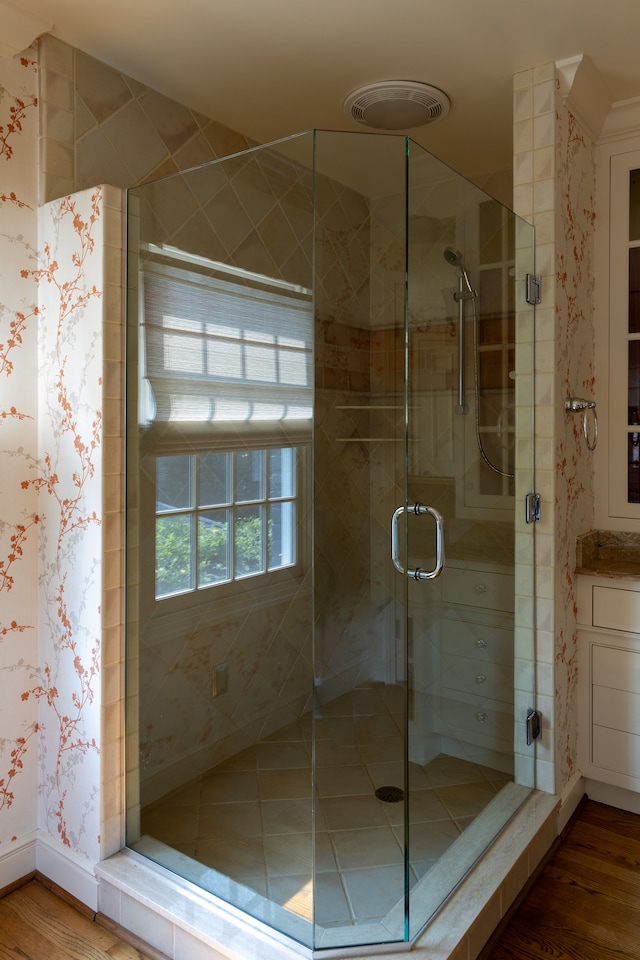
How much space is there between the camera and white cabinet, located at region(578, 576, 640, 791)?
223 centimetres

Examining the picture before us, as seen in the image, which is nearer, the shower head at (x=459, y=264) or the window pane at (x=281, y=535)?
the window pane at (x=281, y=535)

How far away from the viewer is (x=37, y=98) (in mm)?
1889

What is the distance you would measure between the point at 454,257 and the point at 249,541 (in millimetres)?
884

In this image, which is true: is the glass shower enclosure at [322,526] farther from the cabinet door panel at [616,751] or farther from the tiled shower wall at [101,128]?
the cabinet door panel at [616,751]

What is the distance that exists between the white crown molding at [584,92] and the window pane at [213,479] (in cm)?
159

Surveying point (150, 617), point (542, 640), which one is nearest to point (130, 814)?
point (150, 617)

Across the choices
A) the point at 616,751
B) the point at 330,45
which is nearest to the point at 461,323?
the point at 330,45

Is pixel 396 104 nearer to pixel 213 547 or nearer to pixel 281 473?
pixel 281 473

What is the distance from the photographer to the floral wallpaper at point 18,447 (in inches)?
73.0

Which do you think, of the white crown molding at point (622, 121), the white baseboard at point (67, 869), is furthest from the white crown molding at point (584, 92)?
the white baseboard at point (67, 869)

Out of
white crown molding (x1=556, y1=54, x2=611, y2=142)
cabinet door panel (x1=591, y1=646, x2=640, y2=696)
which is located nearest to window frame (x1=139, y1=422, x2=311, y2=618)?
cabinet door panel (x1=591, y1=646, x2=640, y2=696)

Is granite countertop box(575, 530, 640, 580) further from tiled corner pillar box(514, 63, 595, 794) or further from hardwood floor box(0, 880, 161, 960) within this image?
hardwood floor box(0, 880, 161, 960)

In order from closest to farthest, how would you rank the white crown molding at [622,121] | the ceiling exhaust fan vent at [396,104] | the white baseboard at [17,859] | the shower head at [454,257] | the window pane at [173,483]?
the shower head at [454,257] < the window pane at [173,483] < the white baseboard at [17,859] < the ceiling exhaust fan vent at [396,104] < the white crown molding at [622,121]

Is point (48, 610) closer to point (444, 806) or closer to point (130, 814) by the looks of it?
point (130, 814)
